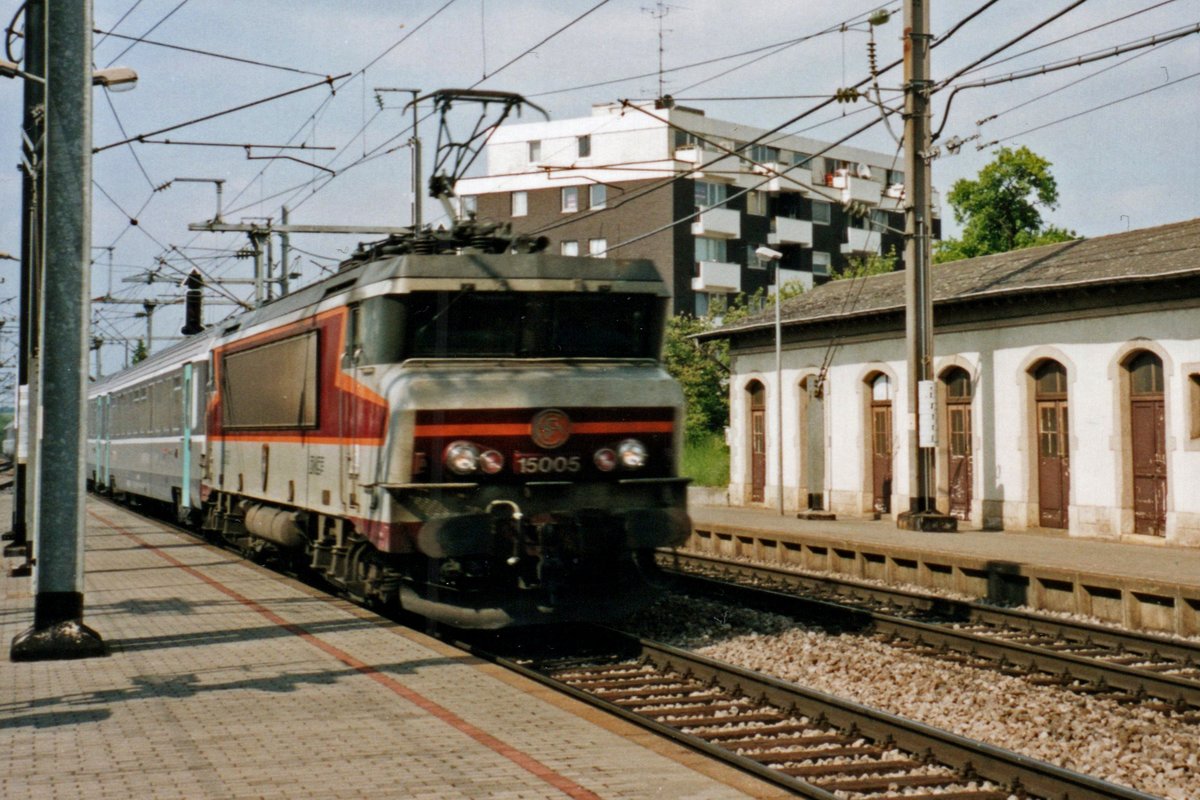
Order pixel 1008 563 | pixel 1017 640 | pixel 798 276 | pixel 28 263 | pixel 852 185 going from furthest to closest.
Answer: pixel 852 185 < pixel 798 276 < pixel 28 263 < pixel 1008 563 < pixel 1017 640

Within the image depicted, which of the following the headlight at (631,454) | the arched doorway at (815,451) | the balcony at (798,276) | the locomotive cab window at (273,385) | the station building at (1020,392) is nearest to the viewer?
the headlight at (631,454)

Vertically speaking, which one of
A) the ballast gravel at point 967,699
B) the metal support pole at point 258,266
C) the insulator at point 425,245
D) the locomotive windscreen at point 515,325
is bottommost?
the ballast gravel at point 967,699

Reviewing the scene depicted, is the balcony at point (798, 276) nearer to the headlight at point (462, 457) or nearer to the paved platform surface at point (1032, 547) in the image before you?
the paved platform surface at point (1032, 547)

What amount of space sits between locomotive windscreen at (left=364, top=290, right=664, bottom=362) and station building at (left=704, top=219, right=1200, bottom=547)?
11.1 meters

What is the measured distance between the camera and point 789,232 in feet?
205

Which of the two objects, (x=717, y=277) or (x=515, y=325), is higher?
(x=717, y=277)

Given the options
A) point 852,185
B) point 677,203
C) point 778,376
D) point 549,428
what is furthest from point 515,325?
point 852,185

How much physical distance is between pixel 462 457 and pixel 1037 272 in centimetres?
1622

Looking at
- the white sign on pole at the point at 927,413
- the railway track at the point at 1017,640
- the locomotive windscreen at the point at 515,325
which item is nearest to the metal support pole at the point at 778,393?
the white sign on pole at the point at 927,413

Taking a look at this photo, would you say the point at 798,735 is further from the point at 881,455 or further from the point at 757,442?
the point at 757,442

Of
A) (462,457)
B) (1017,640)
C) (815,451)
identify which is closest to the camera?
(462,457)

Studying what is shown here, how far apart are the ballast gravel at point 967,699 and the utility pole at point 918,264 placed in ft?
31.6

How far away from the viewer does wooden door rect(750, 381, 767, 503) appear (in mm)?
31562

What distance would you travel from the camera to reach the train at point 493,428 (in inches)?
420
